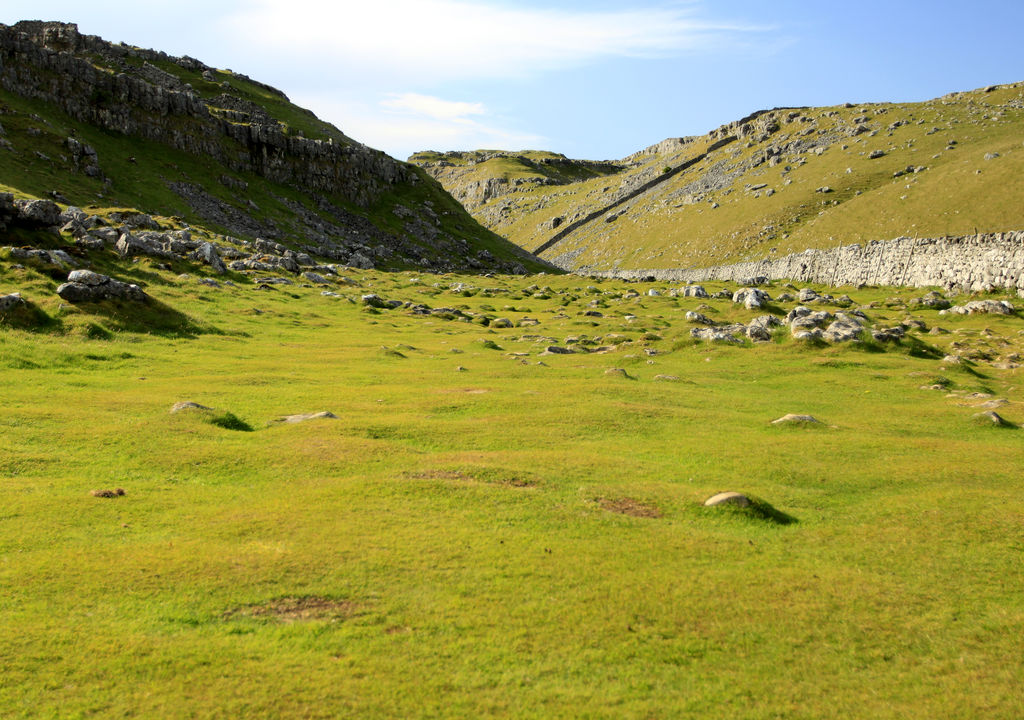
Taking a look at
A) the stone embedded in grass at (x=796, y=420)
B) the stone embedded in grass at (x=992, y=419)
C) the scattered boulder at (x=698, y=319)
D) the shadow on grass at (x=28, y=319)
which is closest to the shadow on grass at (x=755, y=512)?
the stone embedded in grass at (x=796, y=420)

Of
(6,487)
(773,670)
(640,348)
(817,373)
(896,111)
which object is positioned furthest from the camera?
(896,111)

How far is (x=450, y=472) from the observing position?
701 inches

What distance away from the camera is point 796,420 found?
25062mm

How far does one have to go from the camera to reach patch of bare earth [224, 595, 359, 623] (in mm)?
10734

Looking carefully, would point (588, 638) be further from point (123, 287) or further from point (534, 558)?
point (123, 287)

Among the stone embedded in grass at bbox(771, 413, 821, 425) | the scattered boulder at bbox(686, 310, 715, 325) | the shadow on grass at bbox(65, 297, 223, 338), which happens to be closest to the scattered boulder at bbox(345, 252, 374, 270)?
the scattered boulder at bbox(686, 310, 715, 325)

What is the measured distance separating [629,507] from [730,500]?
2.55m

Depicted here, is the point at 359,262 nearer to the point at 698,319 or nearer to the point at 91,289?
the point at 698,319

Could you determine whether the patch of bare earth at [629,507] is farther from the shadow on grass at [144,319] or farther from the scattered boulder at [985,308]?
the scattered boulder at [985,308]

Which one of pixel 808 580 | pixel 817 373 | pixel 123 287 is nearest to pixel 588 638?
pixel 808 580

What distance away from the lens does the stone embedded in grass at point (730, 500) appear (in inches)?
629

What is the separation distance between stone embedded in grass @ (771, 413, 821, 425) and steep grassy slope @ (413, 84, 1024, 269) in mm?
82624

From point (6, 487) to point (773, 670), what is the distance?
1709 cm

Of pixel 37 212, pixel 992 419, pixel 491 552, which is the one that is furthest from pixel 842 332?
pixel 37 212
